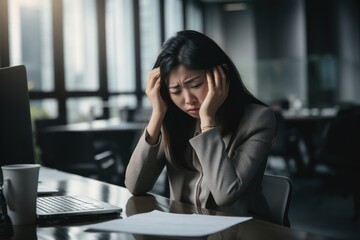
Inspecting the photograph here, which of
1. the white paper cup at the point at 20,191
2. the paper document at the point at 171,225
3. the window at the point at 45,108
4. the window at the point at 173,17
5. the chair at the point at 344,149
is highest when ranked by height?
the window at the point at 173,17

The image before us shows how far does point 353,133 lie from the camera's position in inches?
158

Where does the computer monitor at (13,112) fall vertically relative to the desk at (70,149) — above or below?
above

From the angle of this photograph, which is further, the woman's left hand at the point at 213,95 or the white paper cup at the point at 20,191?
the woman's left hand at the point at 213,95

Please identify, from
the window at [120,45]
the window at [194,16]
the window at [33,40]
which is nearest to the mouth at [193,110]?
the window at [33,40]

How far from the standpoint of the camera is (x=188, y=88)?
150cm

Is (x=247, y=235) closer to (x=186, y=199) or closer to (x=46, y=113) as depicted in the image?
(x=186, y=199)

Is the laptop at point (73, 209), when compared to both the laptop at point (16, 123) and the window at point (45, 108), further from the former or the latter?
the window at point (45, 108)

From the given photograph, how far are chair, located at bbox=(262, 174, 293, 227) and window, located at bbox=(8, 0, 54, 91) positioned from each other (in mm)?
4568

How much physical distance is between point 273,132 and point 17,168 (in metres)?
0.77

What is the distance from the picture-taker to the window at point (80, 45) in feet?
20.6

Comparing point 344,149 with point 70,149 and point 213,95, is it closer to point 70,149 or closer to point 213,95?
point 70,149

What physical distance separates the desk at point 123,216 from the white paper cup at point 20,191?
0.11 ft

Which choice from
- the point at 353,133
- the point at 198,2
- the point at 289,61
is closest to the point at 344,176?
the point at 353,133

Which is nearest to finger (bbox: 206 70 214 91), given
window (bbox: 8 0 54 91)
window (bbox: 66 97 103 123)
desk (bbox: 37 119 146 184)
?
desk (bbox: 37 119 146 184)
